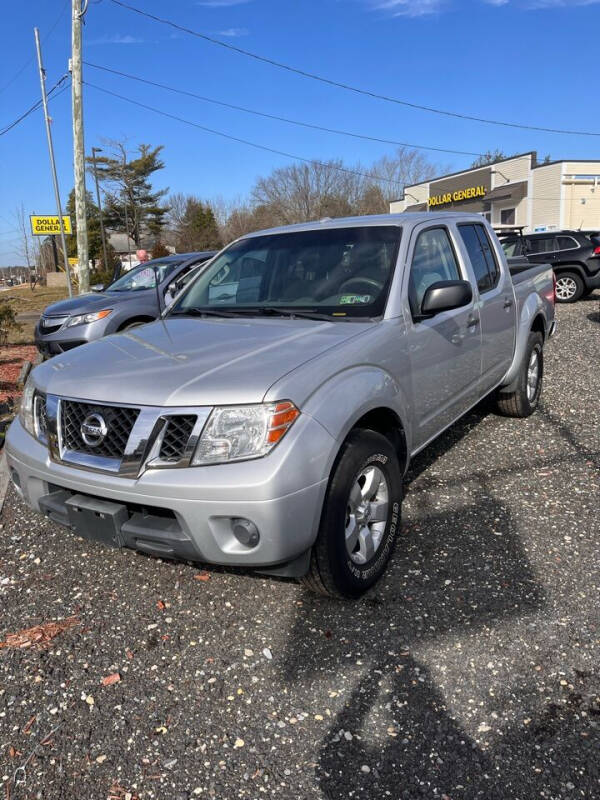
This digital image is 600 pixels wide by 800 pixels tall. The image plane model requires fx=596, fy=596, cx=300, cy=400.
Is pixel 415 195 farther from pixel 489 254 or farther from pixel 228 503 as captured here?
pixel 228 503

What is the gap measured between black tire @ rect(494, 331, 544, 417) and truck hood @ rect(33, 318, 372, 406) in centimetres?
274

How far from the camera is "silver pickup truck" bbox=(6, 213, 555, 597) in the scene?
2.35 m

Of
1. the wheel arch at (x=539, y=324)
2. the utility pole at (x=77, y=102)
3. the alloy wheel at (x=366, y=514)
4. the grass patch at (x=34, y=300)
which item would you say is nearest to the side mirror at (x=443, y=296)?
the alloy wheel at (x=366, y=514)

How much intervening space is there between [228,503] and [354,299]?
152 centimetres

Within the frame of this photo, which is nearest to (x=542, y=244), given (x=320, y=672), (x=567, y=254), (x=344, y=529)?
(x=567, y=254)

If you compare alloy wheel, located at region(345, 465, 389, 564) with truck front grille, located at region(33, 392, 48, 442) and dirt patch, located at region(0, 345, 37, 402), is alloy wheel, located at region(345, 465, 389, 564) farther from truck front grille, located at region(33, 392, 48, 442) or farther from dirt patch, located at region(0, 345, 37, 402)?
dirt patch, located at region(0, 345, 37, 402)

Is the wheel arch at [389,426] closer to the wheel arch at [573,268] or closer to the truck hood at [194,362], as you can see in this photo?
the truck hood at [194,362]

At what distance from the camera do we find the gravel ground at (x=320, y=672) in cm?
202

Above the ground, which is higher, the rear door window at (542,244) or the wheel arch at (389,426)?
the rear door window at (542,244)

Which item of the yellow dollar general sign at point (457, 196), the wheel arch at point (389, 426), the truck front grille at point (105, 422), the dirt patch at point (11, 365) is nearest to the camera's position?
the truck front grille at point (105, 422)

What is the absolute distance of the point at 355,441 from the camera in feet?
8.87

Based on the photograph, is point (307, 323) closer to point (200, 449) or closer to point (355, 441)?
point (355, 441)

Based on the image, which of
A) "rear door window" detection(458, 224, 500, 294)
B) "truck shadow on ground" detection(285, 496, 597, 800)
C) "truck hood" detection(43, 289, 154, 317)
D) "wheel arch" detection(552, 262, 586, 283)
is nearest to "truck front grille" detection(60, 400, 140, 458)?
"truck shadow on ground" detection(285, 496, 597, 800)

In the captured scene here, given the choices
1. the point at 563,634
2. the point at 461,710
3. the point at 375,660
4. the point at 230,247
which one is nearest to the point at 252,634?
the point at 375,660
